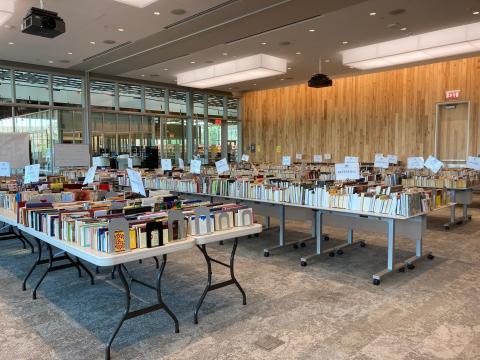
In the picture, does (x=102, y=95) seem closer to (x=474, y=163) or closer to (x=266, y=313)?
(x=474, y=163)

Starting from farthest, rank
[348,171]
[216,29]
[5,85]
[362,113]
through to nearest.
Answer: [362,113]
[5,85]
[216,29]
[348,171]

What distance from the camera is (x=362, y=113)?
1538 centimetres

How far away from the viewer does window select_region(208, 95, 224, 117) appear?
18688mm

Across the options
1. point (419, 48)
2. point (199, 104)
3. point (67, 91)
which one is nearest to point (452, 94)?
point (419, 48)

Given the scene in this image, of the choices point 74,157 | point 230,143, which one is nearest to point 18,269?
point 74,157

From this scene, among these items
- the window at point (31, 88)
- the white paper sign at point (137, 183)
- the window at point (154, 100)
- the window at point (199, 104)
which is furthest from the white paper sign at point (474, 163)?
the window at point (31, 88)

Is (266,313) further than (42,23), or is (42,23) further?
(42,23)

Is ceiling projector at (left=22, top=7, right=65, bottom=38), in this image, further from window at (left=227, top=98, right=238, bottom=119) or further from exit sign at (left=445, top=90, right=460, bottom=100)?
window at (left=227, top=98, right=238, bottom=119)

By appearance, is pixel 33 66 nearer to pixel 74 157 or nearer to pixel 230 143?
pixel 74 157

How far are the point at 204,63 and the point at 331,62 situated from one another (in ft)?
13.4

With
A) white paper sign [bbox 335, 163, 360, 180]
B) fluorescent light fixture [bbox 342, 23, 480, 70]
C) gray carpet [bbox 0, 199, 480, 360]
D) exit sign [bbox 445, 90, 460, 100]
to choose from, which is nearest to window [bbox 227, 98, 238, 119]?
fluorescent light fixture [bbox 342, 23, 480, 70]

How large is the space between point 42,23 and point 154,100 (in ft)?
36.1

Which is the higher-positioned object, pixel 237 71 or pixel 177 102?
pixel 237 71

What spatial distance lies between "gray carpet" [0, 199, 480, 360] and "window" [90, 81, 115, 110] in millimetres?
10124
